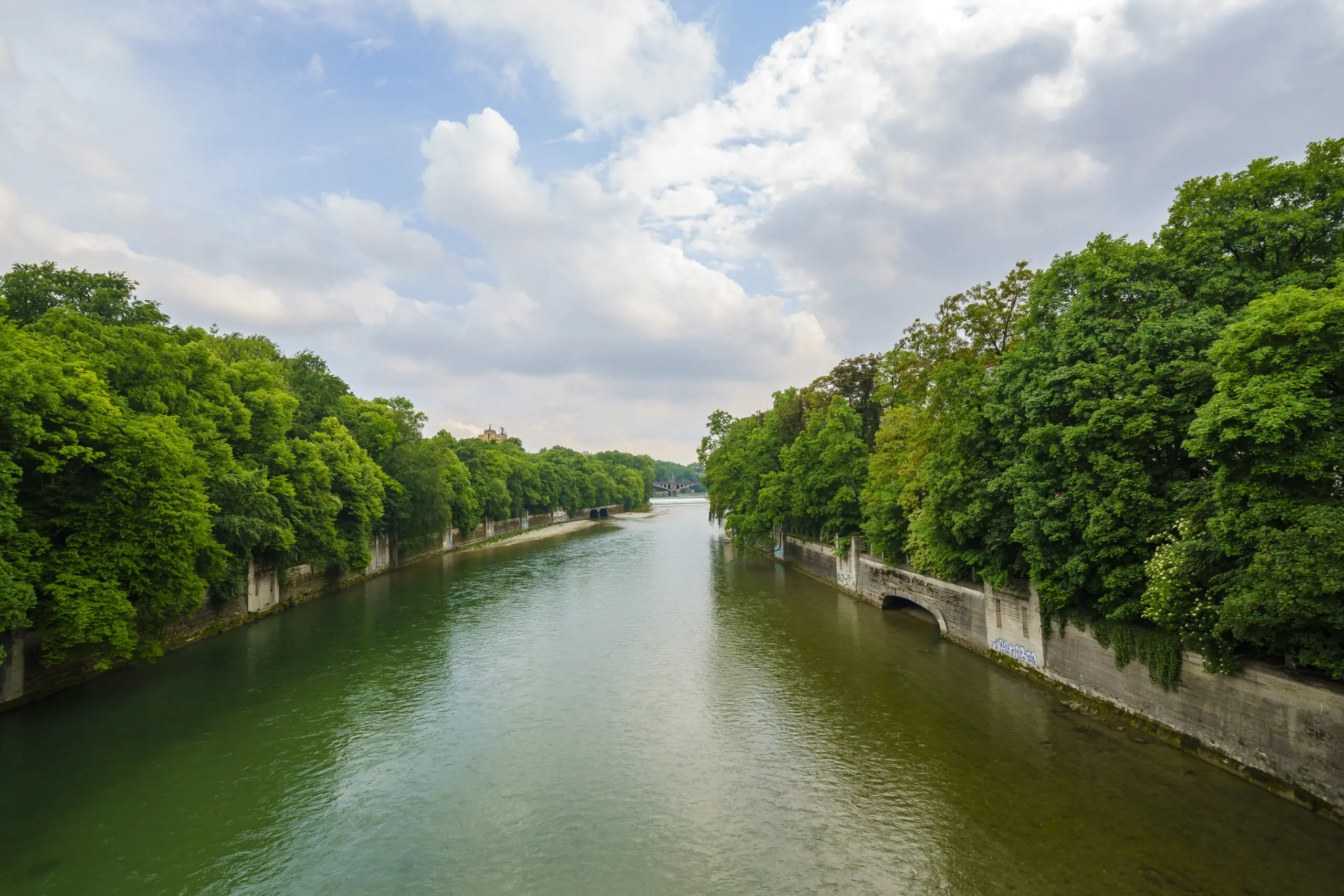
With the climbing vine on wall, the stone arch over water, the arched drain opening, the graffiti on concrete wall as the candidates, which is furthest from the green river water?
the arched drain opening

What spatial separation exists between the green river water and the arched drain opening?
→ 4910 millimetres

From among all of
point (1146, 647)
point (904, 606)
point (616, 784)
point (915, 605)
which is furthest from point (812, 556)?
point (616, 784)

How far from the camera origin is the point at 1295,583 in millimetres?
10438

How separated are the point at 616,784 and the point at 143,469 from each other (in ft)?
59.8

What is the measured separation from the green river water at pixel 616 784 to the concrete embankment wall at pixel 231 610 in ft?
2.31

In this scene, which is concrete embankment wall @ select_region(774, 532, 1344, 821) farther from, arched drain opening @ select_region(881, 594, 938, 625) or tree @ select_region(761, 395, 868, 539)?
tree @ select_region(761, 395, 868, 539)

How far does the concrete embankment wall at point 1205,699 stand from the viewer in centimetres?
1137

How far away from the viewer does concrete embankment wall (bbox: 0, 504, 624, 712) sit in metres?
19.0

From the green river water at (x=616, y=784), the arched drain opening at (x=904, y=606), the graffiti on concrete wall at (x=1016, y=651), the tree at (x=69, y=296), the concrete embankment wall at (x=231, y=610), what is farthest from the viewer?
the arched drain opening at (x=904, y=606)

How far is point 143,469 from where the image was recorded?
1953 cm

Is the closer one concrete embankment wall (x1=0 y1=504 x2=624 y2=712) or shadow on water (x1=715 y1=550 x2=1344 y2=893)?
shadow on water (x1=715 y1=550 x2=1344 y2=893)

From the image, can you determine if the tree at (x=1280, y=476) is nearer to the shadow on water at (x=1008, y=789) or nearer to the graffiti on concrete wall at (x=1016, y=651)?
the shadow on water at (x=1008, y=789)

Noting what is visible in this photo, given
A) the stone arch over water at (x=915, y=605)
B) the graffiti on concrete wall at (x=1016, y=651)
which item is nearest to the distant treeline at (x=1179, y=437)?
the graffiti on concrete wall at (x=1016, y=651)

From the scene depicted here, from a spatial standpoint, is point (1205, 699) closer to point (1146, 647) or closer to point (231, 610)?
point (1146, 647)
